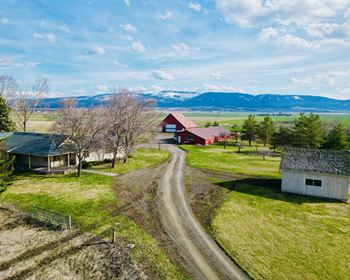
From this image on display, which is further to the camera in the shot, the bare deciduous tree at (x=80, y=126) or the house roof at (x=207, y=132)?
the house roof at (x=207, y=132)

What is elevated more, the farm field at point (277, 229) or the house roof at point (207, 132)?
the house roof at point (207, 132)

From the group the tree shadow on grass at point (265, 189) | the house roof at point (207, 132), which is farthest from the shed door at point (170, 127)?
the tree shadow on grass at point (265, 189)

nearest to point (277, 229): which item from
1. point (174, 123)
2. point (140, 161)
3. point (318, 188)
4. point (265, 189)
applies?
point (265, 189)

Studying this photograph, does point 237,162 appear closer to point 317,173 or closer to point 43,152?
point 317,173

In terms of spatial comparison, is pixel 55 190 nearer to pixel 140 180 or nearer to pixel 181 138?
pixel 140 180

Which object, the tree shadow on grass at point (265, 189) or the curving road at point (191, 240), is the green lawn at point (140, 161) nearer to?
the curving road at point (191, 240)

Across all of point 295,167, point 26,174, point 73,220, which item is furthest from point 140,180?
point 295,167

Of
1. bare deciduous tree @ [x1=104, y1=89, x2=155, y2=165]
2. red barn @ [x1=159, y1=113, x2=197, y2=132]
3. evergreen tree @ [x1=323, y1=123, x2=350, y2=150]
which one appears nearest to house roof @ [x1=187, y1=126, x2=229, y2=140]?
red barn @ [x1=159, y1=113, x2=197, y2=132]
